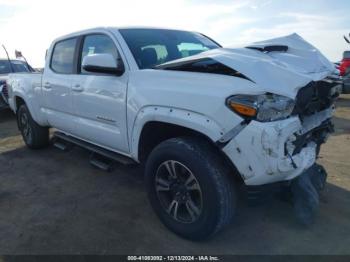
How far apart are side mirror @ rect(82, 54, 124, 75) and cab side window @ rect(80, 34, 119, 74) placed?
23 centimetres

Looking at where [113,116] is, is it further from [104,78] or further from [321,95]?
[321,95]

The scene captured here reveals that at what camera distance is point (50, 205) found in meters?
3.76

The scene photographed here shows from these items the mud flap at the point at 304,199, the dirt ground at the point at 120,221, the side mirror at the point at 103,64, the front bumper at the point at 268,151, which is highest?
the side mirror at the point at 103,64

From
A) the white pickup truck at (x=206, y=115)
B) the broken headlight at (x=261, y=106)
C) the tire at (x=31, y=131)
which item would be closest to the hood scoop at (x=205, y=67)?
the white pickup truck at (x=206, y=115)

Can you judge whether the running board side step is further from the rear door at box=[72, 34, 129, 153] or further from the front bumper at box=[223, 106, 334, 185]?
the front bumper at box=[223, 106, 334, 185]

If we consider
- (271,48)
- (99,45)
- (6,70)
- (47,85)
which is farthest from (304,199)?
(6,70)

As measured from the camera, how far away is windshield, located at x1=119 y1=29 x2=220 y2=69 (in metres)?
3.49

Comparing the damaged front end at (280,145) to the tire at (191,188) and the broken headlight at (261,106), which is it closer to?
the broken headlight at (261,106)

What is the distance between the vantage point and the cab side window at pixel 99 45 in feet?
12.0

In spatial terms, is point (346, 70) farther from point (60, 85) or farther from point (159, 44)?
point (60, 85)

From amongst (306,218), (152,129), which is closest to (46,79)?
(152,129)

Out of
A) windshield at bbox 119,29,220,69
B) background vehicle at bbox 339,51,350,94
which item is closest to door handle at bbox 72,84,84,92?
windshield at bbox 119,29,220,69

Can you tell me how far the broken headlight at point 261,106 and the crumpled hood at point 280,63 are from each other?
0.06 m

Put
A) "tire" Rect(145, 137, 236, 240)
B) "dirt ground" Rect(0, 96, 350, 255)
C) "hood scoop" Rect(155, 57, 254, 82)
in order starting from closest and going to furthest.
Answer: "tire" Rect(145, 137, 236, 240) < "hood scoop" Rect(155, 57, 254, 82) < "dirt ground" Rect(0, 96, 350, 255)
